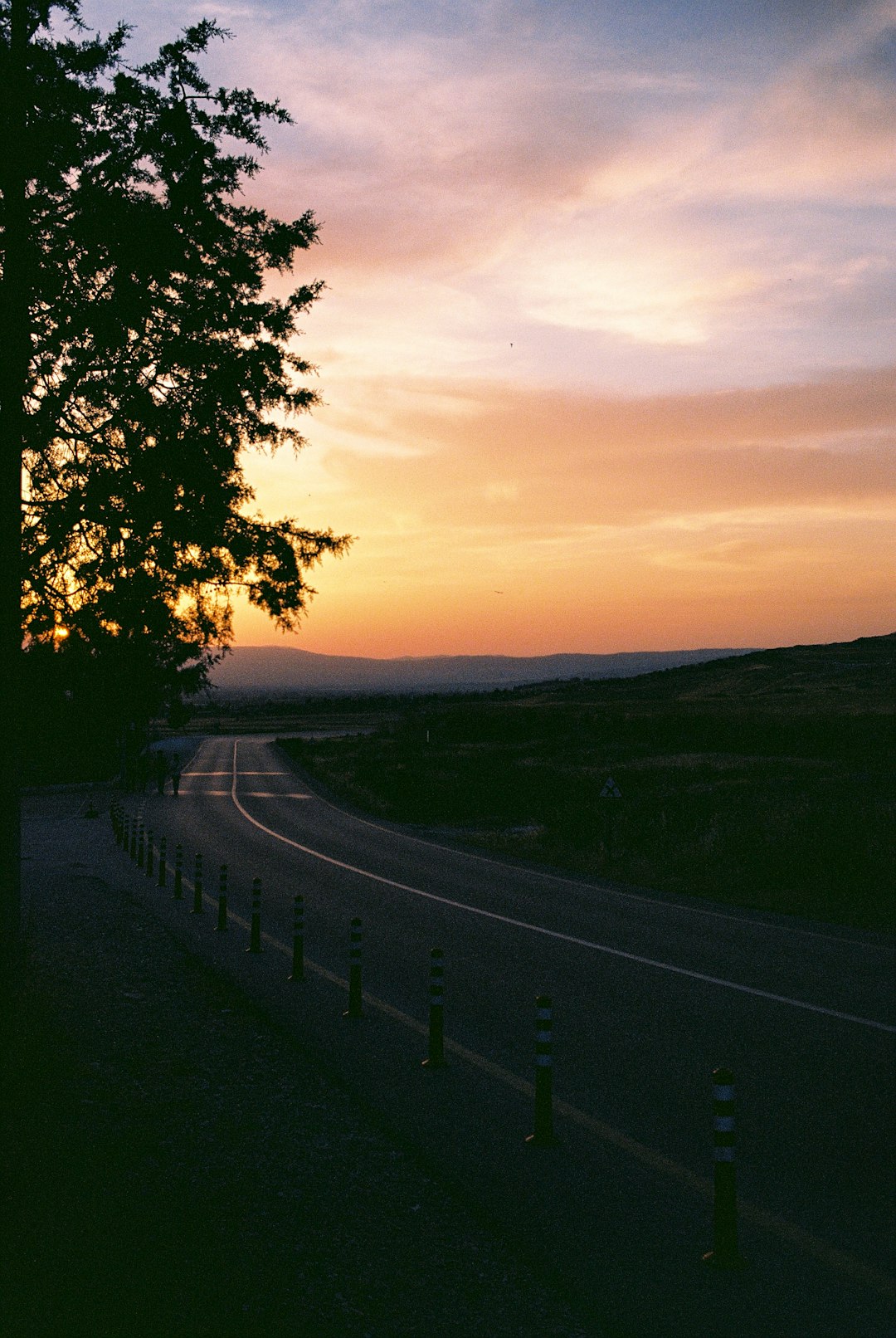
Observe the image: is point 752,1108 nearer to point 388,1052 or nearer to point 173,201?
point 388,1052

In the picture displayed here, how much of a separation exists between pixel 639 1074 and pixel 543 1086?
1.73 meters

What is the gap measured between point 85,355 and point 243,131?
11.0 feet

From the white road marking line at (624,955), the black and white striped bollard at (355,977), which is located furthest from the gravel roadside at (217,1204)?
the white road marking line at (624,955)

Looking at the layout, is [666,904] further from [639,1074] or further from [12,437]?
[12,437]

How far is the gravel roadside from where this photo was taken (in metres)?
5.02

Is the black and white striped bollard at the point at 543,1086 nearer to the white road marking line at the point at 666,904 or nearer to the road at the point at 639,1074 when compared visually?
the road at the point at 639,1074

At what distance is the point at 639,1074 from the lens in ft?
28.0

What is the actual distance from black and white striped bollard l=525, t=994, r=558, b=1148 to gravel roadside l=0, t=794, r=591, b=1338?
0.85m

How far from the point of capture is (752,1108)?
25.1 feet

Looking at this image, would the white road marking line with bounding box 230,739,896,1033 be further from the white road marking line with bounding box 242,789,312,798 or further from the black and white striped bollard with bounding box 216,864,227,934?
the white road marking line with bounding box 242,789,312,798

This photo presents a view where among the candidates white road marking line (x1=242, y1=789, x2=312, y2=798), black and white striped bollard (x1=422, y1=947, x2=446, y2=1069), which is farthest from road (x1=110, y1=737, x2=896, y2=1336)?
white road marking line (x1=242, y1=789, x2=312, y2=798)

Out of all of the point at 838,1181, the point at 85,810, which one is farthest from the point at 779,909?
the point at 85,810

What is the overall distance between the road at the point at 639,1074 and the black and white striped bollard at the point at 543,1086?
0.12 metres

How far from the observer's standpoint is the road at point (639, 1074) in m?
5.32
